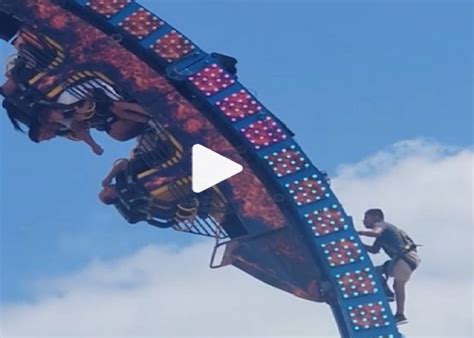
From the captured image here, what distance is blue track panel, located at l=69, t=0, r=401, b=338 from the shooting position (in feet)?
42.5

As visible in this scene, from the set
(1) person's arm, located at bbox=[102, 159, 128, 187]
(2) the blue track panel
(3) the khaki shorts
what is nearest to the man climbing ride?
(3) the khaki shorts

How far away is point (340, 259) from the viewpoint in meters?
13.1

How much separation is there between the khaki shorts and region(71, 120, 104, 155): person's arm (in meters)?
3.16

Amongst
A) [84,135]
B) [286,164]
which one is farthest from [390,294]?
[84,135]

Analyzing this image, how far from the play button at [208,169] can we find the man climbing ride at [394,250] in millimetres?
1416

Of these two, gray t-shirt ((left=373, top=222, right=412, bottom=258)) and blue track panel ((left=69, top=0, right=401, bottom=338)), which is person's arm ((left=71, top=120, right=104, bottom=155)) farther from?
gray t-shirt ((left=373, top=222, right=412, bottom=258))

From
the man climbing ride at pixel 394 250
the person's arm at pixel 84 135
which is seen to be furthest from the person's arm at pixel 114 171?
the man climbing ride at pixel 394 250

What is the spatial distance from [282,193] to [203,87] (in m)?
1.33

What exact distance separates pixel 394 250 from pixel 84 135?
10.9 ft

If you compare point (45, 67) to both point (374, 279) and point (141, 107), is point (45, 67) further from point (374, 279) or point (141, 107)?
point (374, 279)

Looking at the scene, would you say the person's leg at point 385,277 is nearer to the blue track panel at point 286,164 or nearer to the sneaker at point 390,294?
the sneaker at point 390,294

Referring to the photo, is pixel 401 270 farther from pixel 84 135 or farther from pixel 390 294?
pixel 84 135

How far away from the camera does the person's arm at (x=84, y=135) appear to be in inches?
551

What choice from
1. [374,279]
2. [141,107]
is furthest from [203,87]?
[374,279]
